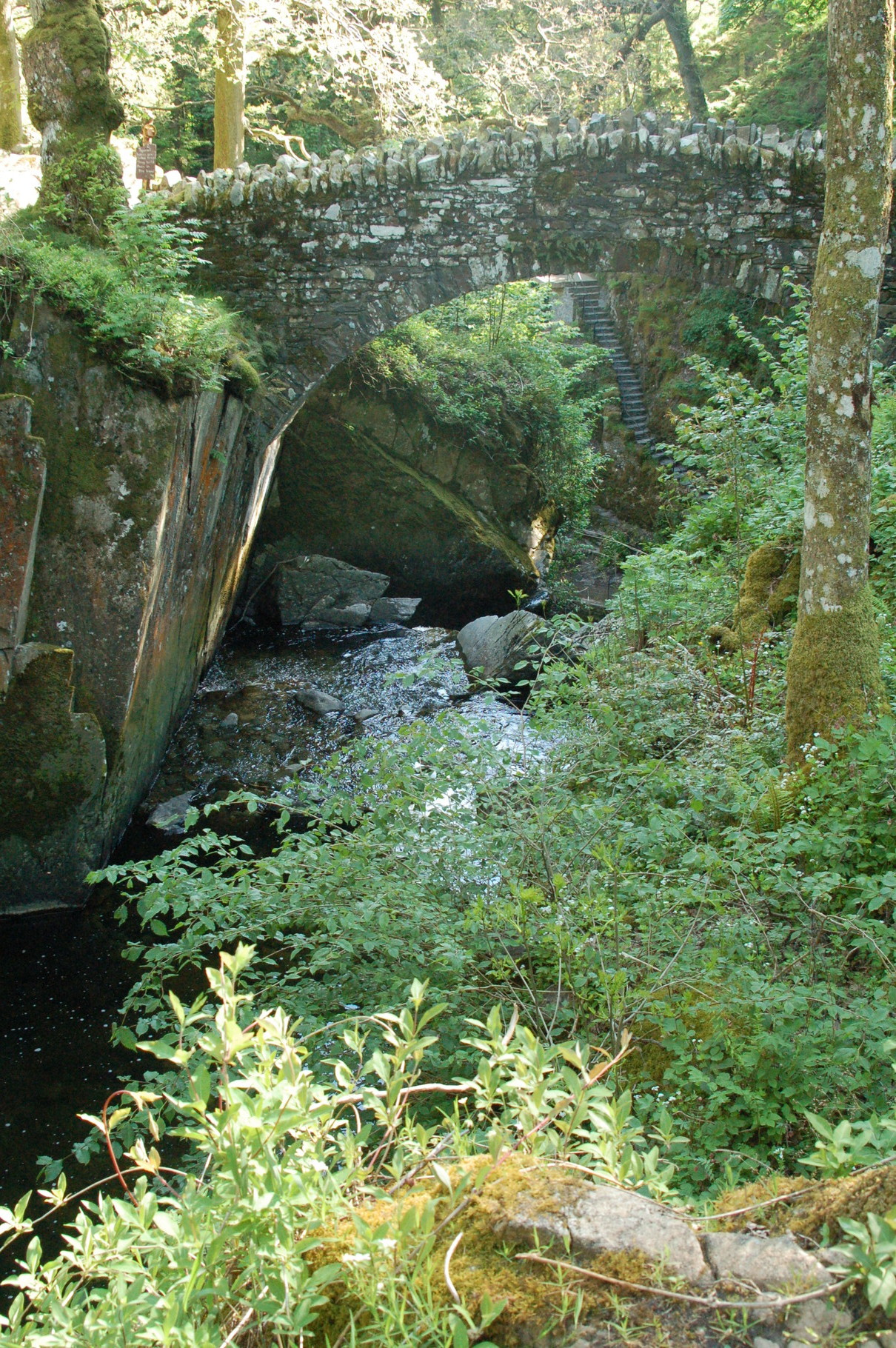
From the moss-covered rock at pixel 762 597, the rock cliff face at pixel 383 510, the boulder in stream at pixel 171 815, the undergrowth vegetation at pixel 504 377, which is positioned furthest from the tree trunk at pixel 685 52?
the boulder in stream at pixel 171 815

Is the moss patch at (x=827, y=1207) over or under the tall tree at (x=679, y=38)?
under

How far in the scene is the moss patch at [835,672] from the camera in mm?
3973

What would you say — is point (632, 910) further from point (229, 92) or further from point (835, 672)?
point (229, 92)

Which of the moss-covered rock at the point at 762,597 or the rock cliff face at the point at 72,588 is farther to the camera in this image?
the moss-covered rock at the point at 762,597

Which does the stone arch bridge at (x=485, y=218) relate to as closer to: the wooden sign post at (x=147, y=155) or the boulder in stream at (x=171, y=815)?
the boulder in stream at (x=171, y=815)

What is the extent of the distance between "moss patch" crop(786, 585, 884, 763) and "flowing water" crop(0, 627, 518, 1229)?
4.62ft

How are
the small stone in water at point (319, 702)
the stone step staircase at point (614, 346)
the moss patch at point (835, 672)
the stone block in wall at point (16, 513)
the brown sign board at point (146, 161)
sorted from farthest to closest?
the stone step staircase at point (614, 346) → the brown sign board at point (146, 161) → the small stone in water at point (319, 702) → the stone block in wall at point (16, 513) → the moss patch at point (835, 672)

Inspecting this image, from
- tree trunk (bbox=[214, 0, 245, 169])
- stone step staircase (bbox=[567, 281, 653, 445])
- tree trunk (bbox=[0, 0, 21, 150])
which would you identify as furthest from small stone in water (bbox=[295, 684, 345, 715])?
stone step staircase (bbox=[567, 281, 653, 445])

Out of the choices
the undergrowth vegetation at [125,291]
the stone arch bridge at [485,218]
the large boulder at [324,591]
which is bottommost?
the large boulder at [324,591]

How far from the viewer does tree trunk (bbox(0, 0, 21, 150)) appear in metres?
11.1

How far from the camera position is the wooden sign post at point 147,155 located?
49.0ft

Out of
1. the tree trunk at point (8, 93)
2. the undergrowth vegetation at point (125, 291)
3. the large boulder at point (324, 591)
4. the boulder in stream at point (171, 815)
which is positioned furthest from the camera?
the large boulder at point (324, 591)

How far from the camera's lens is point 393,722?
27.7ft

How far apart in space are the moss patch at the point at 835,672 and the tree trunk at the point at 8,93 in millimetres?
11775
